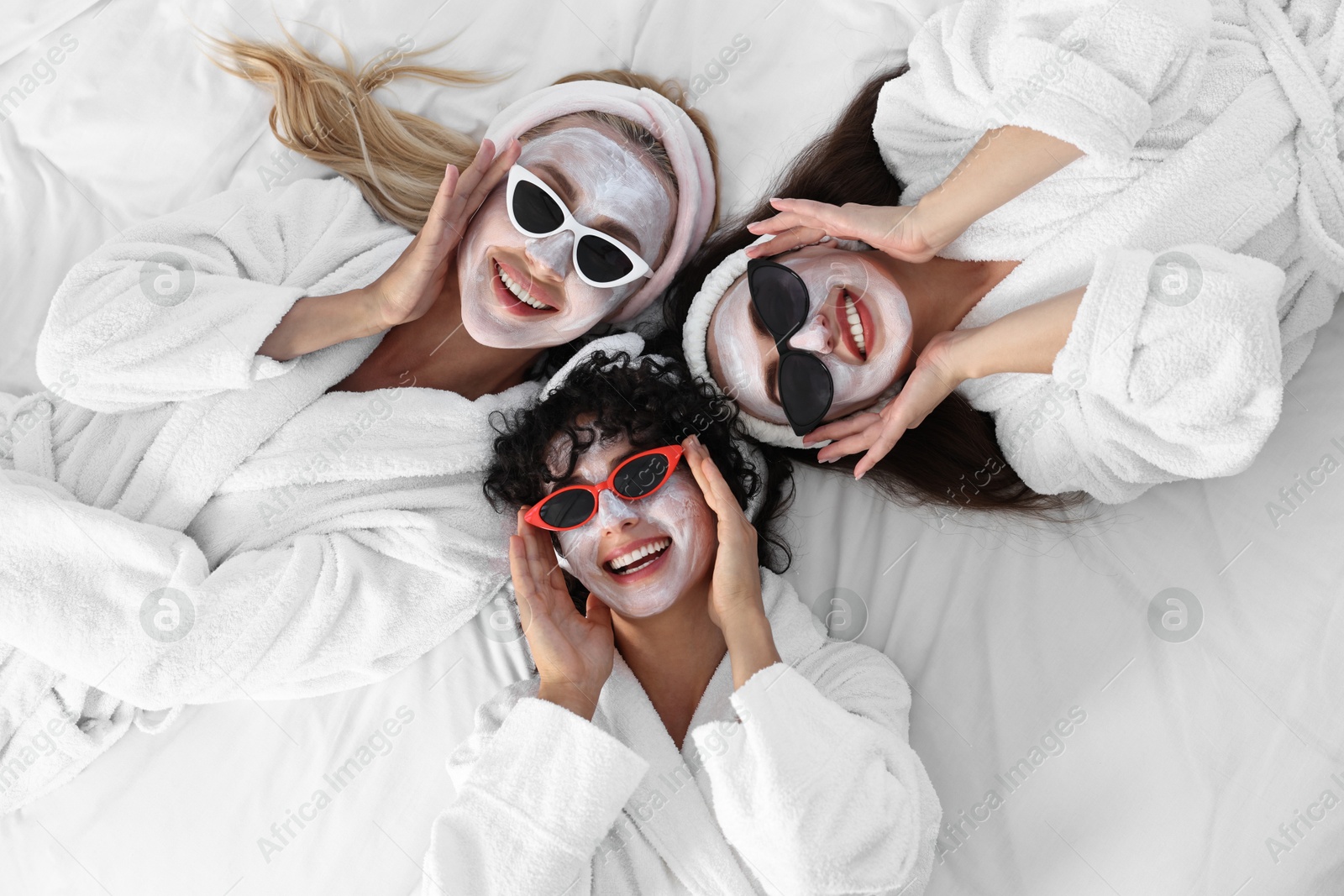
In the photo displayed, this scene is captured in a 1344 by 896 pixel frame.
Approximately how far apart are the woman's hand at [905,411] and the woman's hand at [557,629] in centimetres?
60

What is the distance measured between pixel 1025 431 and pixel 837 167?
737mm

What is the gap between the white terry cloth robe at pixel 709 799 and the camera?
1.58 meters

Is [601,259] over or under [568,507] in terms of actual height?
over

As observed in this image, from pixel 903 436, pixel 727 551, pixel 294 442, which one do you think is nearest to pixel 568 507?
pixel 727 551

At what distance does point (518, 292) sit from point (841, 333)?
2.23 feet

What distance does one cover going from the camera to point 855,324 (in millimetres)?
1884

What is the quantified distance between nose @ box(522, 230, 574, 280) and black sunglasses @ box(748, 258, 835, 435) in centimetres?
39

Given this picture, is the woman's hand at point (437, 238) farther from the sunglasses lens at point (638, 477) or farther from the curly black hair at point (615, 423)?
the sunglasses lens at point (638, 477)

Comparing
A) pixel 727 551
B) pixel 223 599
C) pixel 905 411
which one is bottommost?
pixel 223 599

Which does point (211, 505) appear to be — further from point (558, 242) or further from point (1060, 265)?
point (1060, 265)

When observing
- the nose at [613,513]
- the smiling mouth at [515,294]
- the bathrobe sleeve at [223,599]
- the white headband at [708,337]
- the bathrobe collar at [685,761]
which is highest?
the white headband at [708,337]

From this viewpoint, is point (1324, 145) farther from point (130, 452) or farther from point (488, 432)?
point (130, 452)

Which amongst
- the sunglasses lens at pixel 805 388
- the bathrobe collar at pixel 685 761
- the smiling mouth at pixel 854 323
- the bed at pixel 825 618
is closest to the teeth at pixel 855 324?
the smiling mouth at pixel 854 323

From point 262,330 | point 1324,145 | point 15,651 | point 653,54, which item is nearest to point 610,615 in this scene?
point 262,330
